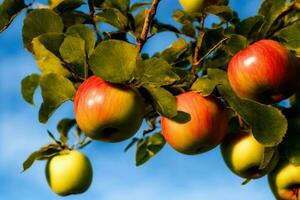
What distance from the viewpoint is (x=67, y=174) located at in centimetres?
351

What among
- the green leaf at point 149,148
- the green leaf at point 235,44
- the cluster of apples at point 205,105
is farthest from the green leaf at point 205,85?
the green leaf at point 149,148

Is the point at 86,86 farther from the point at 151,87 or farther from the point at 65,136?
the point at 65,136

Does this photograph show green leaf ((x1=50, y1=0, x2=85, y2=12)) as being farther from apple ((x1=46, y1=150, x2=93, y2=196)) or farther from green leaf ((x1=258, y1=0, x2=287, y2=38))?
apple ((x1=46, y1=150, x2=93, y2=196))

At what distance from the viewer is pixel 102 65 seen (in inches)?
79.3

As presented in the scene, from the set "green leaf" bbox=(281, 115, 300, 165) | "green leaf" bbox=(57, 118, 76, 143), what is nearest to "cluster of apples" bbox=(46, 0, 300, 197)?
"green leaf" bbox=(281, 115, 300, 165)

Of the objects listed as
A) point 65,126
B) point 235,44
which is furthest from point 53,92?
point 65,126

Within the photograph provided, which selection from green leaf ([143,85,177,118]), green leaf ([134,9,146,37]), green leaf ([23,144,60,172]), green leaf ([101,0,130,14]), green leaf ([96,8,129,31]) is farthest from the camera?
green leaf ([23,144,60,172])

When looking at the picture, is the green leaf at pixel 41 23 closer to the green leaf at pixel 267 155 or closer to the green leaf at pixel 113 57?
the green leaf at pixel 113 57

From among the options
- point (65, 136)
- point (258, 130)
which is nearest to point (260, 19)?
point (258, 130)

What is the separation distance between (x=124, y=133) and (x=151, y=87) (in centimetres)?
30

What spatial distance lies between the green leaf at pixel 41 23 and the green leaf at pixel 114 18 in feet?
1.12

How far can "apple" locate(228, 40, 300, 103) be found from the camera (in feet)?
7.64

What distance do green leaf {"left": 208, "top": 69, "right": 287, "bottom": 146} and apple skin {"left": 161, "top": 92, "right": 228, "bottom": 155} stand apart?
0.63ft

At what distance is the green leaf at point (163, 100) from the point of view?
210 cm
